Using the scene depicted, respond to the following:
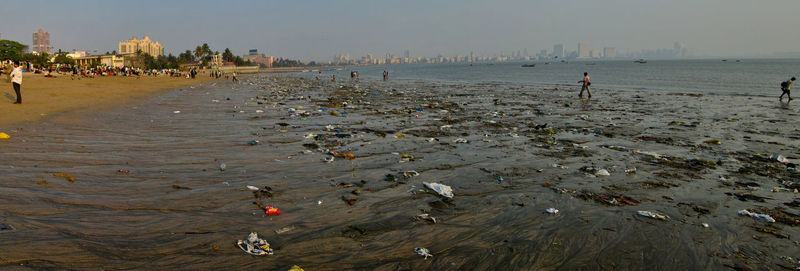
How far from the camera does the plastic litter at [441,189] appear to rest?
16.7 feet

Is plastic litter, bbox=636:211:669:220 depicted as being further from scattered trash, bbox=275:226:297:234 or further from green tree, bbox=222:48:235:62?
green tree, bbox=222:48:235:62

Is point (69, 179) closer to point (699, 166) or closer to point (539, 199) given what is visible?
point (539, 199)

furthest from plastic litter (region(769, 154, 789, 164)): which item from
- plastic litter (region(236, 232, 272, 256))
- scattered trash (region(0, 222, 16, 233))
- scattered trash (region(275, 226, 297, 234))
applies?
scattered trash (region(0, 222, 16, 233))

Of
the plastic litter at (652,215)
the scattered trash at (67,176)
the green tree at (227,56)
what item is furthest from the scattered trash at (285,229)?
the green tree at (227,56)

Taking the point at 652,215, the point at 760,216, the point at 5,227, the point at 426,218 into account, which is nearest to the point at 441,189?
the point at 426,218

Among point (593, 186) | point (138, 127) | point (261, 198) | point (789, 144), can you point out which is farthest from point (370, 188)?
point (789, 144)

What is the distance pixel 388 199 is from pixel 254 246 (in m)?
1.83

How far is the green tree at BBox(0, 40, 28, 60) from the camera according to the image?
2688 inches

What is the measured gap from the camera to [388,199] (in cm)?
490

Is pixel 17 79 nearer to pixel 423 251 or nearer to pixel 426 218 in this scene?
pixel 426 218

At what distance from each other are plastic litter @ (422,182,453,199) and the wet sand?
0.51ft

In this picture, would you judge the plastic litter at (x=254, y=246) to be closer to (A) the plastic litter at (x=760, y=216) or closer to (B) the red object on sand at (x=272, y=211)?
(B) the red object on sand at (x=272, y=211)

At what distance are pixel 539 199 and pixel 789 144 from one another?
25.0 feet

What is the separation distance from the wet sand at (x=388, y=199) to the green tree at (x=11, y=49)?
273ft
